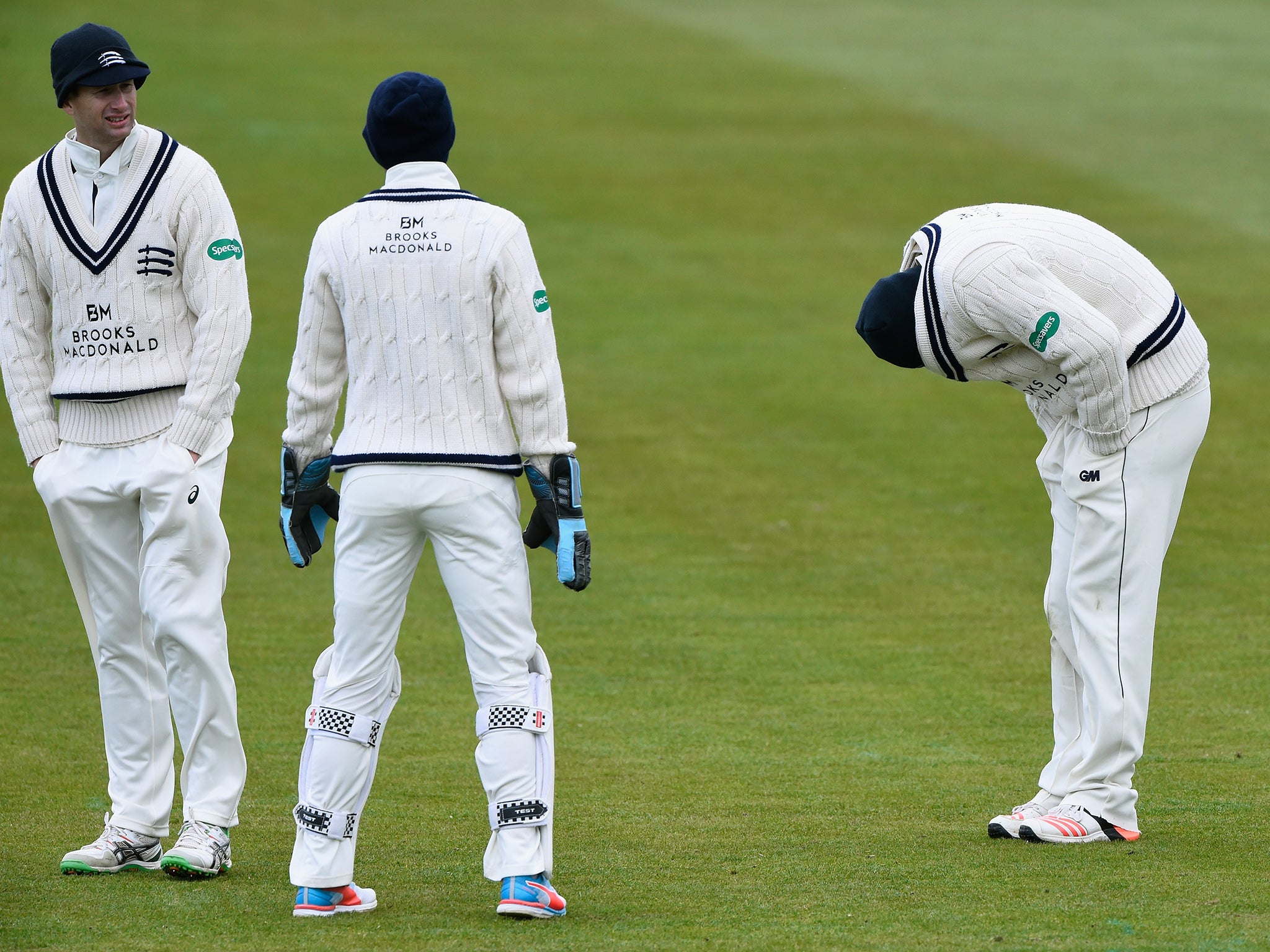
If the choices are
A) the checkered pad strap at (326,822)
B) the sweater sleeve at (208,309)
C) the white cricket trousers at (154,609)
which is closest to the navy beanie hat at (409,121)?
the sweater sleeve at (208,309)

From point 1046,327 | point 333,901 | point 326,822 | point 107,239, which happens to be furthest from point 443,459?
point 1046,327

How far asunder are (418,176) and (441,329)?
46cm

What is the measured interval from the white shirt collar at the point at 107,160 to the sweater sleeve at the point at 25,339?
9.7 inches

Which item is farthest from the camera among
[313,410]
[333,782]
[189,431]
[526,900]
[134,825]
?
[134,825]

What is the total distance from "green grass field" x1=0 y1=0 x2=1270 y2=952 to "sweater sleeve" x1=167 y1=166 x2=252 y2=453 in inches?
57.4

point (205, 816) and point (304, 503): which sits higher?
point (304, 503)

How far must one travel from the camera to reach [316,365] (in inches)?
202

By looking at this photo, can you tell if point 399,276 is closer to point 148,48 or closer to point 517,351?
point 517,351

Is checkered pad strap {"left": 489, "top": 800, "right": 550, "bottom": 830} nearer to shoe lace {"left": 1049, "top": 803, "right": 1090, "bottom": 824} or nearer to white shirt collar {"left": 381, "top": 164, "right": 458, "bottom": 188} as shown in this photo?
white shirt collar {"left": 381, "top": 164, "right": 458, "bottom": 188}

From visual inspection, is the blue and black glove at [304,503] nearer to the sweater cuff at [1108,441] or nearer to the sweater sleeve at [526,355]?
the sweater sleeve at [526,355]

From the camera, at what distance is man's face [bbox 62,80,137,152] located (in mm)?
5594

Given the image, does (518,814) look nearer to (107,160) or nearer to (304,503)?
(304,503)

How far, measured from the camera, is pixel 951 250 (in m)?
5.75

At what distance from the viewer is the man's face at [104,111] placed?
5.59 metres
